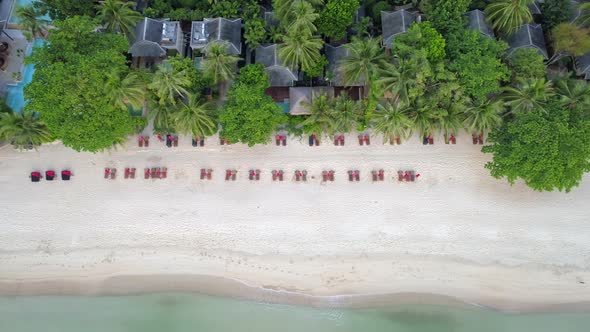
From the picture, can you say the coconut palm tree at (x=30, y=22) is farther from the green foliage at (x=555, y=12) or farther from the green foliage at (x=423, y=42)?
the green foliage at (x=555, y=12)

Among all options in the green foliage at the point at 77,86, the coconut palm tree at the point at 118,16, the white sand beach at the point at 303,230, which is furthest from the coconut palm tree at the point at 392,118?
the coconut palm tree at the point at 118,16

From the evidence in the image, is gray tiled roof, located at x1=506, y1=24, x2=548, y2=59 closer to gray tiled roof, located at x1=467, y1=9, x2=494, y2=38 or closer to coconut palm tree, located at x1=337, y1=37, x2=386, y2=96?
gray tiled roof, located at x1=467, y1=9, x2=494, y2=38

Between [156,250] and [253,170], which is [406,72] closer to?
[253,170]

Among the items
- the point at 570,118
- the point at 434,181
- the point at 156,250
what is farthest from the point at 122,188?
the point at 570,118

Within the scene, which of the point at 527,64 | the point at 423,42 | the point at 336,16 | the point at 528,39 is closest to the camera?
the point at 423,42

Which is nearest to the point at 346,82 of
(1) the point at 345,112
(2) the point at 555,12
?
(1) the point at 345,112

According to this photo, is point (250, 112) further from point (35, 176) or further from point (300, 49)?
point (35, 176)
